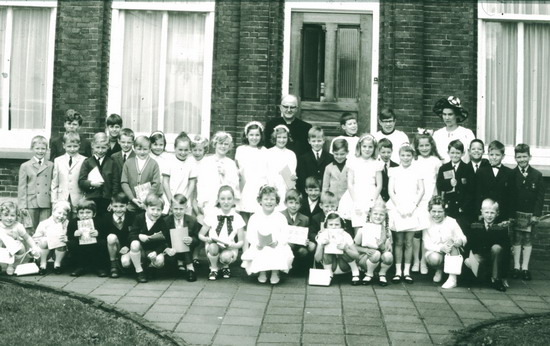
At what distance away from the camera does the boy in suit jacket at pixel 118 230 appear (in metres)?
8.74

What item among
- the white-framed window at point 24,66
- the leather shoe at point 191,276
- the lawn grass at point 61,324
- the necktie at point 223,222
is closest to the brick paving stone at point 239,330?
the lawn grass at point 61,324

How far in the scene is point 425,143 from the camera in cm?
920

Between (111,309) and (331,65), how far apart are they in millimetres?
5638

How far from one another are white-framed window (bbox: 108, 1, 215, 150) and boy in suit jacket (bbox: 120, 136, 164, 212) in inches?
87.9

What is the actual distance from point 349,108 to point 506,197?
9.72 ft

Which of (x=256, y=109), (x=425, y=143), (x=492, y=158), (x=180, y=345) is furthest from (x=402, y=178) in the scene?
(x=180, y=345)

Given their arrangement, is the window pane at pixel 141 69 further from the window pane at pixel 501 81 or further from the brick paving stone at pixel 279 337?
the brick paving stone at pixel 279 337

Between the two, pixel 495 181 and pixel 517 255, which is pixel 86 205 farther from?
pixel 517 255

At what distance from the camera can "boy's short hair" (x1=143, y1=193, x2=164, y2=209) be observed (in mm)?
8773

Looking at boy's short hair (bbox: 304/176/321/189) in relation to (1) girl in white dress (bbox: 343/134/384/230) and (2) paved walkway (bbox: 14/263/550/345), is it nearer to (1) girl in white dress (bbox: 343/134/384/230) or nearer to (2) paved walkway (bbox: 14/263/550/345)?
(1) girl in white dress (bbox: 343/134/384/230)

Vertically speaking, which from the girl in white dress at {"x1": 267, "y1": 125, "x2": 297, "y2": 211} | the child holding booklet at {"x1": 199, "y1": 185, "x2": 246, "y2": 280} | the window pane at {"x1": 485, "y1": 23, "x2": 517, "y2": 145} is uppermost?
the window pane at {"x1": 485, "y1": 23, "x2": 517, "y2": 145}

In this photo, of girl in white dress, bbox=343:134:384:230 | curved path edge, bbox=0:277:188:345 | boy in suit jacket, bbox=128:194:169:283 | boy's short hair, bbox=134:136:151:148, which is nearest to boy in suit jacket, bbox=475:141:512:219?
girl in white dress, bbox=343:134:384:230

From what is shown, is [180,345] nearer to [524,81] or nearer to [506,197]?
[506,197]

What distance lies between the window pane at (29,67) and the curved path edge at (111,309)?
3.91 m
